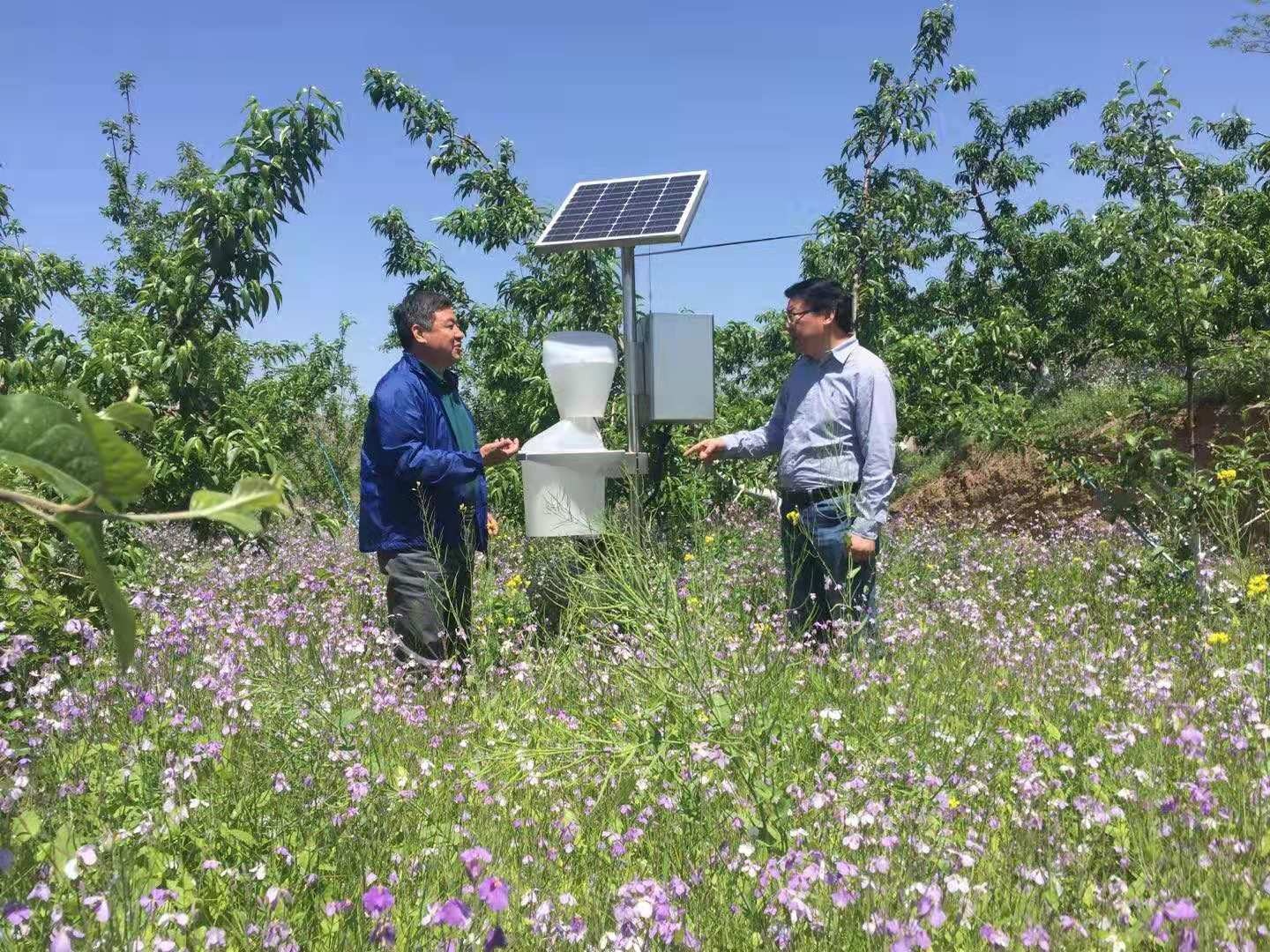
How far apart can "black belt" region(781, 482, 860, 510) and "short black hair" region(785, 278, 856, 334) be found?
68 cm

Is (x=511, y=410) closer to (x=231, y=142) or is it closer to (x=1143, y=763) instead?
(x=231, y=142)

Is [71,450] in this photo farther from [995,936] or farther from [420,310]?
[420,310]

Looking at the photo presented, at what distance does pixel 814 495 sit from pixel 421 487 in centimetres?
159

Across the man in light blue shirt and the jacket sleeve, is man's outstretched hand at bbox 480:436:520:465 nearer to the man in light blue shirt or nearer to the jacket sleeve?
the jacket sleeve

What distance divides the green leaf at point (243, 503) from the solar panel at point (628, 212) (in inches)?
176

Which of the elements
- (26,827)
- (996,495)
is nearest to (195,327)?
(26,827)

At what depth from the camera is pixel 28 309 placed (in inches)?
287

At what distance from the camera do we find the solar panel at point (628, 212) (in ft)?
16.2

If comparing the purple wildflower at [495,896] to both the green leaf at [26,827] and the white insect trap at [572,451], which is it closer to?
the green leaf at [26,827]

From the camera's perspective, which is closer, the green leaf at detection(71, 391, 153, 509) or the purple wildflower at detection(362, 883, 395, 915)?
the green leaf at detection(71, 391, 153, 509)

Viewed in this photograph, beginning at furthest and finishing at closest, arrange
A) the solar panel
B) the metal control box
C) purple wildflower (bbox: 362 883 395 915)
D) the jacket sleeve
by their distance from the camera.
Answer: the solar panel < the metal control box < the jacket sleeve < purple wildflower (bbox: 362 883 395 915)

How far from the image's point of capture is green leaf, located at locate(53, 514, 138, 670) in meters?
0.49

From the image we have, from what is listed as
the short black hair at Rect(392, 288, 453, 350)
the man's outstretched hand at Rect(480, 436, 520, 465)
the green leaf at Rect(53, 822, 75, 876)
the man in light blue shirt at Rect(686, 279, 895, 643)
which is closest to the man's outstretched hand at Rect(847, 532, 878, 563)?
the man in light blue shirt at Rect(686, 279, 895, 643)

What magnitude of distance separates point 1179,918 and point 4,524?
13.7 ft
